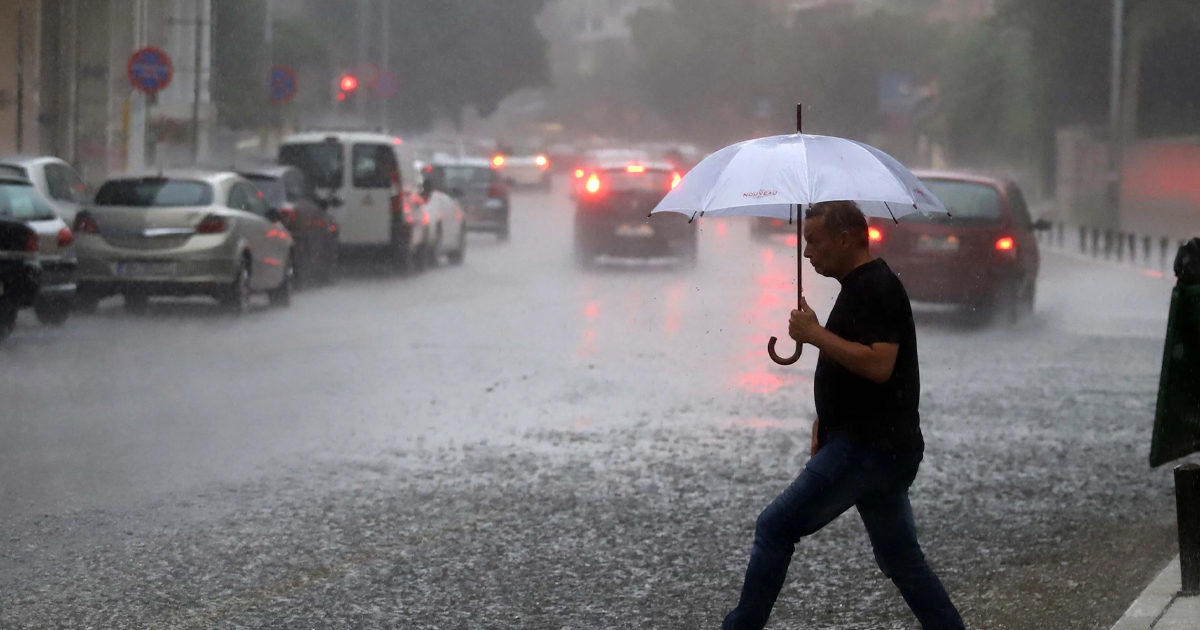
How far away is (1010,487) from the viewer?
949 centimetres

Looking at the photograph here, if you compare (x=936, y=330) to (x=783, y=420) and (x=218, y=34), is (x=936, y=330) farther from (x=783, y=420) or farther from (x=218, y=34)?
(x=218, y=34)

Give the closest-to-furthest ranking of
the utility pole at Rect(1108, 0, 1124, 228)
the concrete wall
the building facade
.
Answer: the concrete wall < the building facade < the utility pole at Rect(1108, 0, 1124, 228)

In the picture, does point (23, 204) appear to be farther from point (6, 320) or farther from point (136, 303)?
point (136, 303)

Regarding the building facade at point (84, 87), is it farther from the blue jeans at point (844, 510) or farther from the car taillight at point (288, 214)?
the blue jeans at point (844, 510)

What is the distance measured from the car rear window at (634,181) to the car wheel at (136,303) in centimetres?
899

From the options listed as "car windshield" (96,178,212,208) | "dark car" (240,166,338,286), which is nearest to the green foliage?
"dark car" (240,166,338,286)

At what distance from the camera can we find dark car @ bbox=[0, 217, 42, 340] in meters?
15.5

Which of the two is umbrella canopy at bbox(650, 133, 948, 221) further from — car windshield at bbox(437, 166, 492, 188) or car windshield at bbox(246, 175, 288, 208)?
car windshield at bbox(437, 166, 492, 188)

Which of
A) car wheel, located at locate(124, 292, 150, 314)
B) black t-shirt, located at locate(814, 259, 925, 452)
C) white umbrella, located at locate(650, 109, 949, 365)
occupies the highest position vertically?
white umbrella, located at locate(650, 109, 949, 365)

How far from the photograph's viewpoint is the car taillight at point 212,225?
19141 millimetres

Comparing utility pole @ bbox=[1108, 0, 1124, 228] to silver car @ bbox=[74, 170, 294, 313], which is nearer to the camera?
silver car @ bbox=[74, 170, 294, 313]

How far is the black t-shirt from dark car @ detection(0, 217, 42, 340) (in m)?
11.5

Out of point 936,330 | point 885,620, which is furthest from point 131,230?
point 885,620

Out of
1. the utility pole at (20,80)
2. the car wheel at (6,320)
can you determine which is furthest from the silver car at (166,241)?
the utility pole at (20,80)
